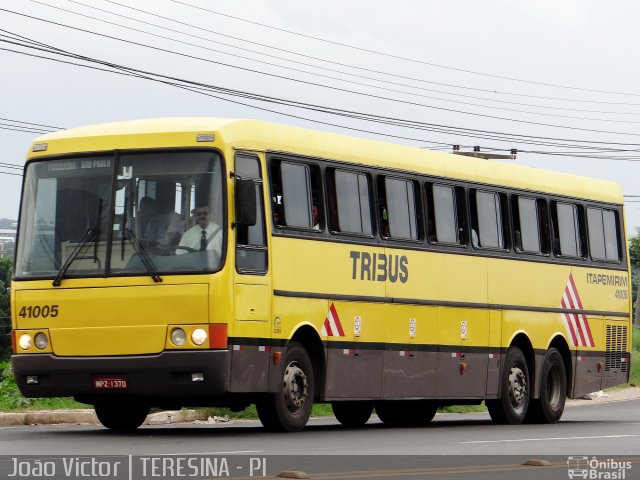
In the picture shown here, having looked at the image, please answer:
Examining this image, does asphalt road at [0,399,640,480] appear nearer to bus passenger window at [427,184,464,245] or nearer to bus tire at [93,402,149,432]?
bus tire at [93,402,149,432]

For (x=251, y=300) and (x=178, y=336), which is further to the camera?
(x=251, y=300)

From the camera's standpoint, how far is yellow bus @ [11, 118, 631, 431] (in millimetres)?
Answer: 18422

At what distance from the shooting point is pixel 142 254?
60.7 feet

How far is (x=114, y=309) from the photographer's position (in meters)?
18.5

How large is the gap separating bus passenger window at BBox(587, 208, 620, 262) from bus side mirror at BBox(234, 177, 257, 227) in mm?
9725

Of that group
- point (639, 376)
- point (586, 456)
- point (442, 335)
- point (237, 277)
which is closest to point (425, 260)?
point (442, 335)

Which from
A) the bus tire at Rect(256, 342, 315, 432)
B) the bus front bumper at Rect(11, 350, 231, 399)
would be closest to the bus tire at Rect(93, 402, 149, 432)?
the bus front bumper at Rect(11, 350, 231, 399)

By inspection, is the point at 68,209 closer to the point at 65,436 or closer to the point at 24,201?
the point at 24,201

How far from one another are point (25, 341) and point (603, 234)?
11490mm

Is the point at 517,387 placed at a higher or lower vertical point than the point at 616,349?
lower

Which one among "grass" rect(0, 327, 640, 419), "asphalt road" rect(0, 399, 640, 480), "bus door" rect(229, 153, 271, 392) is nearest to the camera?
"asphalt road" rect(0, 399, 640, 480)

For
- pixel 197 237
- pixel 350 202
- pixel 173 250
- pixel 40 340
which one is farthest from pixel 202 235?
pixel 350 202

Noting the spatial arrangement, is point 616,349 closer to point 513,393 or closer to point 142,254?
point 513,393

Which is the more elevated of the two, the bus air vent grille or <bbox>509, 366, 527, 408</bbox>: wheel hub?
the bus air vent grille
